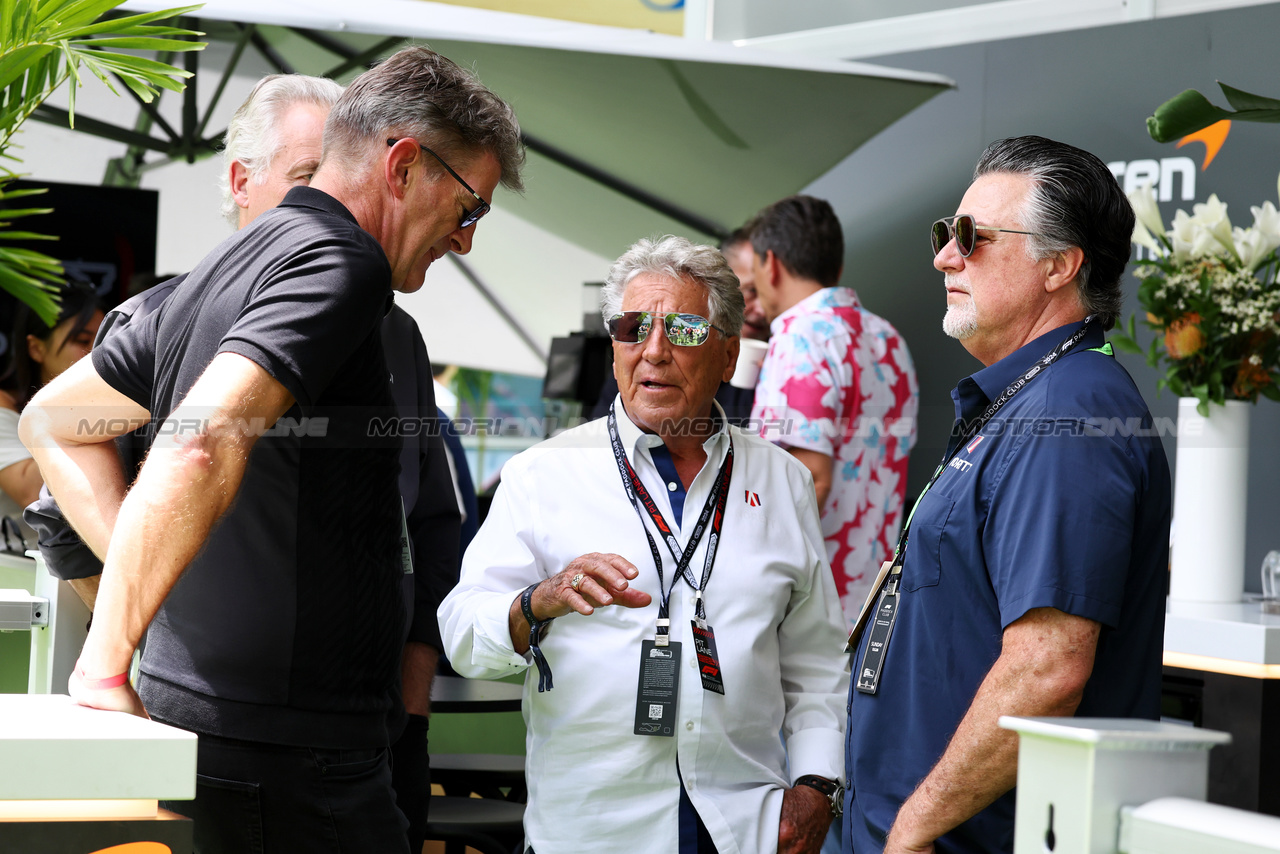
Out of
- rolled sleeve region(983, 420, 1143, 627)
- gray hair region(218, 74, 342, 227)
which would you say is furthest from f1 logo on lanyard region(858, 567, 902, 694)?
gray hair region(218, 74, 342, 227)

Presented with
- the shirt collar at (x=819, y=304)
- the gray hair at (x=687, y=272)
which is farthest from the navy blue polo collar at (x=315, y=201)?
the shirt collar at (x=819, y=304)

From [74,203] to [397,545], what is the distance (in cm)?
283

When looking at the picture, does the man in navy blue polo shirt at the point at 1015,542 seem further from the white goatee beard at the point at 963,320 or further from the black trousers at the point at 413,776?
the black trousers at the point at 413,776

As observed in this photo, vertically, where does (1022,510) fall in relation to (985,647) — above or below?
above

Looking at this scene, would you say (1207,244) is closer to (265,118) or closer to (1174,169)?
(1174,169)

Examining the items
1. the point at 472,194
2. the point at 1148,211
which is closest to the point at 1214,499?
the point at 1148,211

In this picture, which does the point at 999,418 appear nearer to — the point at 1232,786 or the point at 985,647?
the point at 985,647

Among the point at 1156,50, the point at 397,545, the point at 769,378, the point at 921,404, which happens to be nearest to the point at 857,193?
the point at 921,404

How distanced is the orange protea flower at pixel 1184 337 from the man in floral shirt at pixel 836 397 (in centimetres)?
79

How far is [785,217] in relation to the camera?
3809 millimetres

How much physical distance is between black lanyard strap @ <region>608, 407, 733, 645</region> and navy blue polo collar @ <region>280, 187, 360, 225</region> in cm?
79

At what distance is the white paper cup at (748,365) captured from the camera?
3844mm

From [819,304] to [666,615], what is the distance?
72.7 inches

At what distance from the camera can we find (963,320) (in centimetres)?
184
